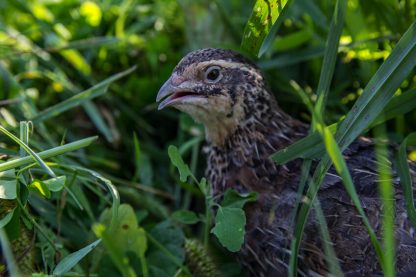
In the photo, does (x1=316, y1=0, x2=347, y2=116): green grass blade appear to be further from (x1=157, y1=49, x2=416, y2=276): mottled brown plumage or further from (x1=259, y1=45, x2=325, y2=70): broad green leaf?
(x1=259, y1=45, x2=325, y2=70): broad green leaf

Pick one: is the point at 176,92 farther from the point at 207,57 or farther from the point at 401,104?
the point at 401,104

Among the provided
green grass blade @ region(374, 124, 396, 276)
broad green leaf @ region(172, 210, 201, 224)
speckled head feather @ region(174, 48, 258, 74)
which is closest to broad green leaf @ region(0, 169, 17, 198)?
broad green leaf @ region(172, 210, 201, 224)

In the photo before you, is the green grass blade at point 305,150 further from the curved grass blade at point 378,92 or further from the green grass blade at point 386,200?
the green grass blade at point 386,200

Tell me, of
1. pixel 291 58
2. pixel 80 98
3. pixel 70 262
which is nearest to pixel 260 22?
pixel 80 98

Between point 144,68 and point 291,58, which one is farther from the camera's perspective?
point 144,68

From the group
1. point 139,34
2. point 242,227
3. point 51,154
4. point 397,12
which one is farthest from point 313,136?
point 139,34

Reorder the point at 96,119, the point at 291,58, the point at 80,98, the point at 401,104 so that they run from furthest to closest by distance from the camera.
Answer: the point at 291,58, the point at 96,119, the point at 80,98, the point at 401,104
